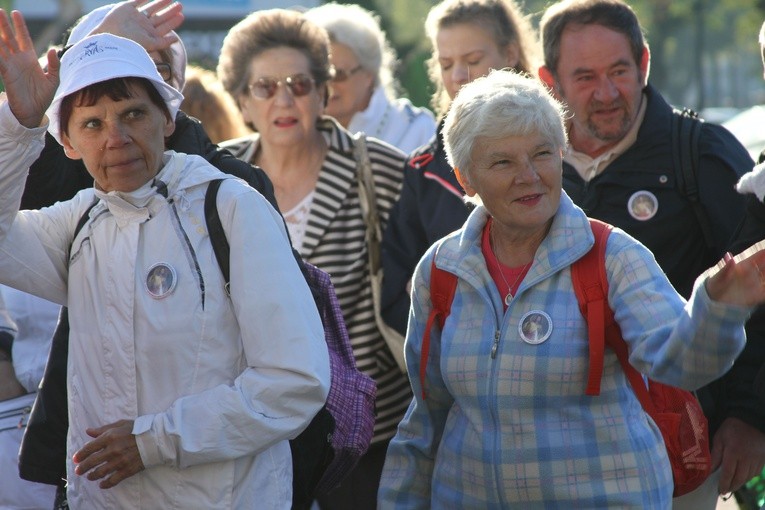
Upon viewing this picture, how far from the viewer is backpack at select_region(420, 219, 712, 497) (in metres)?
3.38

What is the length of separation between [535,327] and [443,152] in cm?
213

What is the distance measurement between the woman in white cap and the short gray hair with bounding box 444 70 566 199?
643 millimetres

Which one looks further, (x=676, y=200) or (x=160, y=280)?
(x=676, y=200)

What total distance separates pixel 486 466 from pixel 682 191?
1610mm

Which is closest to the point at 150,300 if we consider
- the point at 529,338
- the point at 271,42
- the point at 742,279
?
the point at 529,338

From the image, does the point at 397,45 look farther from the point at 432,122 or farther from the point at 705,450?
the point at 705,450

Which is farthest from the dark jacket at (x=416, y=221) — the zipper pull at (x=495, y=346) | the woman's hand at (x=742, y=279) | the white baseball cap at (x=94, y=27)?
the woman's hand at (x=742, y=279)

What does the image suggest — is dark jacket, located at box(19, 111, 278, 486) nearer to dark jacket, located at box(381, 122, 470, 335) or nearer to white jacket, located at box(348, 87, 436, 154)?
dark jacket, located at box(381, 122, 470, 335)

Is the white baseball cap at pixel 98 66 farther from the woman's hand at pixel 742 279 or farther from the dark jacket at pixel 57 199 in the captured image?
the woman's hand at pixel 742 279

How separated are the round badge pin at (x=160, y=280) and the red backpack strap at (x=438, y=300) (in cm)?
81

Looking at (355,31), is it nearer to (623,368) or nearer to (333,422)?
(333,422)

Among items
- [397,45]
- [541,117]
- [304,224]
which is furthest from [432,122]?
[397,45]

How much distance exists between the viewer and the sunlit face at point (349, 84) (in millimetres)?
7477

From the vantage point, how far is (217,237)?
133 inches
